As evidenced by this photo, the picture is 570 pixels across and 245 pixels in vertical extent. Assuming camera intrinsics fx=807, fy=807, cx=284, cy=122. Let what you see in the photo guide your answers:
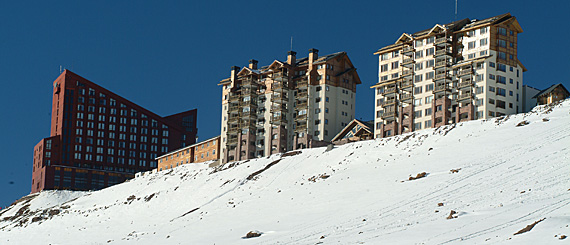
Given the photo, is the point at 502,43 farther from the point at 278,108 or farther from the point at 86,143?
the point at 86,143

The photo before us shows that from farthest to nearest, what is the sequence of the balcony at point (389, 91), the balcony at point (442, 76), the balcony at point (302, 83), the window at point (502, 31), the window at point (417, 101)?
1. the balcony at point (302, 83)
2. the balcony at point (389, 91)
3. the window at point (417, 101)
4. the balcony at point (442, 76)
5. the window at point (502, 31)

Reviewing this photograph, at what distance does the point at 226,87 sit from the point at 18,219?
44608 mm

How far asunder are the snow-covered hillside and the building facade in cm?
1402

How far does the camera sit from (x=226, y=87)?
506 ft

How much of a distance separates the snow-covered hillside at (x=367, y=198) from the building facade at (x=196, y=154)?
14018 millimetres

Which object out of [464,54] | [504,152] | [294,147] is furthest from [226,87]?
[504,152]

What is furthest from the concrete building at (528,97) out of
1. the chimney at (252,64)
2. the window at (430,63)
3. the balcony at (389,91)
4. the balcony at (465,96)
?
the chimney at (252,64)

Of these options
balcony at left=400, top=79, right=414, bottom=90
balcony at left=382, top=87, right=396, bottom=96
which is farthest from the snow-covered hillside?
balcony at left=382, top=87, right=396, bottom=96

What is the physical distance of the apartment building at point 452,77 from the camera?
370 feet

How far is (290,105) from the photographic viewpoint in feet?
464

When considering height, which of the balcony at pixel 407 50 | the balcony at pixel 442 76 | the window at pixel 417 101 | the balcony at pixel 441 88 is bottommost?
the window at pixel 417 101

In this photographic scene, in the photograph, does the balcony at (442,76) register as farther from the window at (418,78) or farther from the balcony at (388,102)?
the balcony at (388,102)

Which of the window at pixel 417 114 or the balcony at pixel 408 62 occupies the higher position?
the balcony at pixel 408 62

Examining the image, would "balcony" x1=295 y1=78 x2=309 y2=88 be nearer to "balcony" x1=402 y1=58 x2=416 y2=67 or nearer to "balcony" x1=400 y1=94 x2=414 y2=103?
"balcony" x1=402 y1=58 x2=416 y2=67
